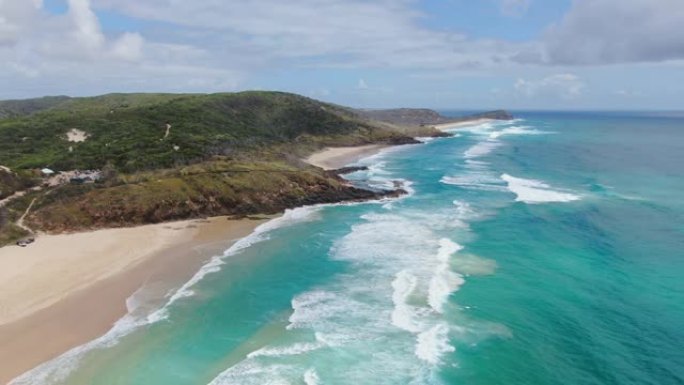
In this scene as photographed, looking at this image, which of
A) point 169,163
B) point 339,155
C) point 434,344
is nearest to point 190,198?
point 169,163

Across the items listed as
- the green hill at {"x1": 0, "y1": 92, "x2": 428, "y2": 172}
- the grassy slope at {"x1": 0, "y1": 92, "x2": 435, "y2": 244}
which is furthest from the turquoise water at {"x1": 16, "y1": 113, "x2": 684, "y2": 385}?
the green hill at {"x1": 0, "y1": 92, "x2": 428, "y2": 172}

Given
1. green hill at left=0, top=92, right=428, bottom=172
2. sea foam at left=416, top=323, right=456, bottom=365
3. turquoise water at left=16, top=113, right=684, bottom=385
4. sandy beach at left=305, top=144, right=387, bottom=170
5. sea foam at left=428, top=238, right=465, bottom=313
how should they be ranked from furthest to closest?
sandy beach at left=305, top=144, right=387, bottom=170
green hill at left=0, top=92, right=428, bottom=172
sea foam at left=428, top=238, right=465, bottom=313
sea foam at left=416, top=323, right=456, bottom=365
turquoise water at left=16, top=113, right=684, bottom=385

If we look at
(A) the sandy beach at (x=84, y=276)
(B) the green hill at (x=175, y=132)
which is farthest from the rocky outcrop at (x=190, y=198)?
(B) the green hill at (x=175, y=132)

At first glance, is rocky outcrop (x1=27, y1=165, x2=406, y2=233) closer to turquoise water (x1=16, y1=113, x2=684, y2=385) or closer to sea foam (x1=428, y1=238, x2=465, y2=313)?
turquoise water (x1=16, y1=113, x2=684, y2=385)

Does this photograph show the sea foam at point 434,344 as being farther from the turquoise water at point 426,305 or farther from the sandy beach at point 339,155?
the sandy beach at point 339,155

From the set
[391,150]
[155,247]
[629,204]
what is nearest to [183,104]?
[391,150]
